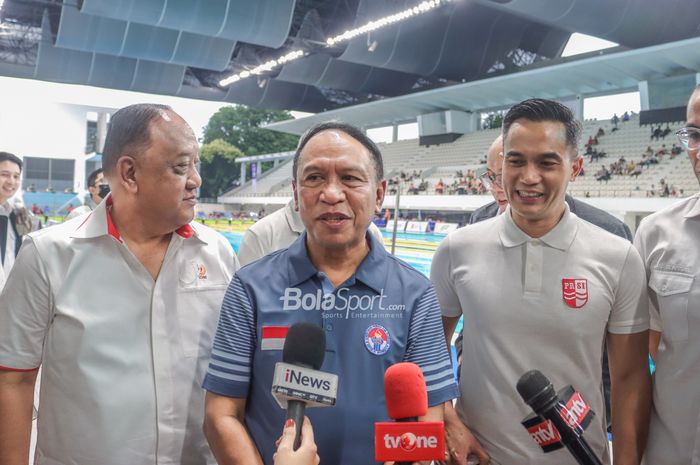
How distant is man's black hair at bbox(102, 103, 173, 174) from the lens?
72.8 inches

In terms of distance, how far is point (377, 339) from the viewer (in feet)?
4.92

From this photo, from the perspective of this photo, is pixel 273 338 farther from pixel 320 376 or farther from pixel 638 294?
pixel 638 294

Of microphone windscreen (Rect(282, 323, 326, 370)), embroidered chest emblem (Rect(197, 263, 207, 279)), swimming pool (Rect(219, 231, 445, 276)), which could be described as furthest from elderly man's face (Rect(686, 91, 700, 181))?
swimming pool (Rect(219, 231, 445, 276))

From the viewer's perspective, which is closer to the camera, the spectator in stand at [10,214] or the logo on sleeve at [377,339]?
the logo on sleeve at [377,339]

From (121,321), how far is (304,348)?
2.75ft

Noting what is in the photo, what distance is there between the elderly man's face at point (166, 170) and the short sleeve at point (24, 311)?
0.37 metres

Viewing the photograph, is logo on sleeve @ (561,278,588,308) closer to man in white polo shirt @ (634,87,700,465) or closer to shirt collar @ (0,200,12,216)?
man in white polo shirt @ (634,87,700,465)

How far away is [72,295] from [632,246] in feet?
5.99

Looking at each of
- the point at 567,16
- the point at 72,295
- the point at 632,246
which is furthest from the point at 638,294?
the point at 567,16

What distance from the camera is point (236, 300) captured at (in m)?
1.53

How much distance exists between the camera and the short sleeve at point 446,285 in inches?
85.8

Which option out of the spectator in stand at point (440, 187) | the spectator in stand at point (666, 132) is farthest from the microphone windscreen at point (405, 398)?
the spectator in stand at point (440, 187)

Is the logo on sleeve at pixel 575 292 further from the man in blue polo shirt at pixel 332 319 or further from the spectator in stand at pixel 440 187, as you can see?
the spectator in stand at pixel 440 187

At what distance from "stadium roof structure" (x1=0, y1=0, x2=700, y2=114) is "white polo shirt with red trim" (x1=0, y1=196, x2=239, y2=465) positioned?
18356 mm
